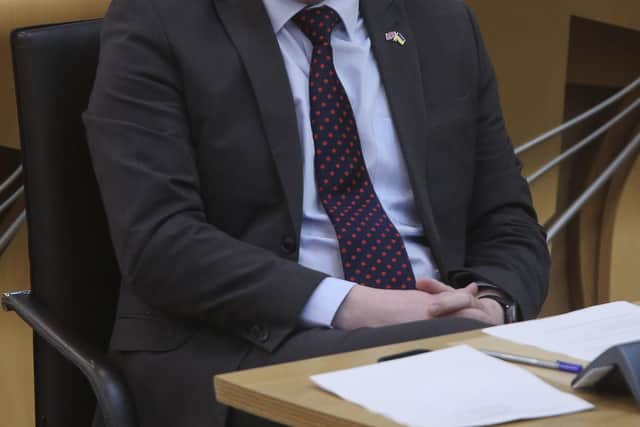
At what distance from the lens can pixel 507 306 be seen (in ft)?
6.18

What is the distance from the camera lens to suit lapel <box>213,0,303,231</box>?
1.82 m

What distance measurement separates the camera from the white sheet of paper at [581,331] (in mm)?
1255

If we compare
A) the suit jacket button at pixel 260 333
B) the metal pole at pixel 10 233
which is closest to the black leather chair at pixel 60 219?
the suit jacket button at pixel 260 333

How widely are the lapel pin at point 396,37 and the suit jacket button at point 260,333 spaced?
61 centimetres

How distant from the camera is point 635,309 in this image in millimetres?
1422

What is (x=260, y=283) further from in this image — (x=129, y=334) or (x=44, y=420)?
(x=44, y=420)

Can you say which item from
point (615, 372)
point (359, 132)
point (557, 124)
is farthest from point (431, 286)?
point (557, 124)

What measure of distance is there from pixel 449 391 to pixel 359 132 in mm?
923

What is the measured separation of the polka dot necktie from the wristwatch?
0.14 meters

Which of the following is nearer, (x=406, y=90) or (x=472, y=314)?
(x=472, y=314)

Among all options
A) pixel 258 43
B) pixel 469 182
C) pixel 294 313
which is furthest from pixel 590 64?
pixel 294 313

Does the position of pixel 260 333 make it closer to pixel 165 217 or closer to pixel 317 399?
pixel 165 217

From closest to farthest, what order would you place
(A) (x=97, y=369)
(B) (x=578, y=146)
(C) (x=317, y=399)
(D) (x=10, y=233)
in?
(C) (x=317, y=399), (A) (x=97, y=369), (D) (x=10, y=233), (B) (x=578, y=146)

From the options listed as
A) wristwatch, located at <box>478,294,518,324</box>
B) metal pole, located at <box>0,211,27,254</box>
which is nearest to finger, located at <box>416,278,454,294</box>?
wristwatch, located at <box>478,294,518,324</box>
